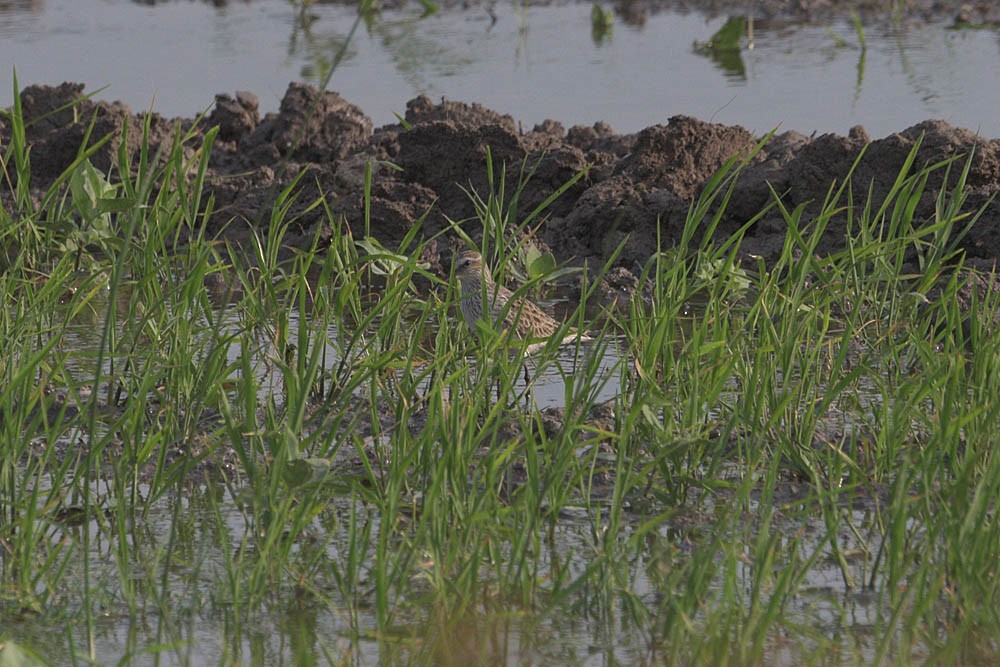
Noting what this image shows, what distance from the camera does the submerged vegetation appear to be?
3.76 meters

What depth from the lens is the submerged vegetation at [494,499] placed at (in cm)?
376

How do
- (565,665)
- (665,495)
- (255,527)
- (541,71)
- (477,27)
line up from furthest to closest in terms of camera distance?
(477,27) < (541,71) < (665,495) < (255,527) < (565,665)

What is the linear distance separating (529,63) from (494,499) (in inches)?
390

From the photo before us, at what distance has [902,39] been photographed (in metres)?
14.7

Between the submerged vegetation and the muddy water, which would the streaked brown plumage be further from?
the muddy water

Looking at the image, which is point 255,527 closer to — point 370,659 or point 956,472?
point 370,659

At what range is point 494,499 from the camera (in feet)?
13.0

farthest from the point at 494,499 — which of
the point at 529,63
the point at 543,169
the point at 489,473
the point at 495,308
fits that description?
the point at 529,63

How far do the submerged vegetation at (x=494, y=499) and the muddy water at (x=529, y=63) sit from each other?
5177 mm

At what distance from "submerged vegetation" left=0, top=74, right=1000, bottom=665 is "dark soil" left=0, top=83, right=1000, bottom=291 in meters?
1.92

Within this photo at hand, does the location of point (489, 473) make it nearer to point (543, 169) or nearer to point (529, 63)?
point (543, 169)

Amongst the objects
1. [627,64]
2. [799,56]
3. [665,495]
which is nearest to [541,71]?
[627,64]

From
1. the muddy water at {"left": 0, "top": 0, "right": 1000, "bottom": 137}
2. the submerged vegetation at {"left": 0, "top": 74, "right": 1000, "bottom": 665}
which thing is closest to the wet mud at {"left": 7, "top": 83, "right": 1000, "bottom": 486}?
the muddy water at {"left": 0, "top": 0, "right": 1000, "bottom": 137}

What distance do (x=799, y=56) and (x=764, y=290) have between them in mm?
9174
